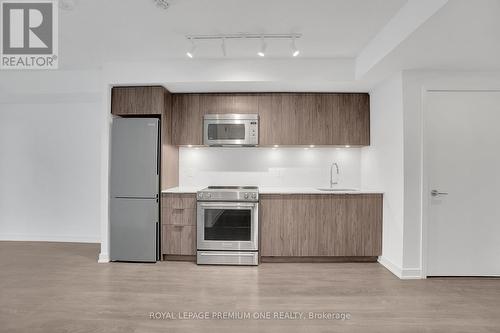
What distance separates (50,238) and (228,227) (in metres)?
3.19

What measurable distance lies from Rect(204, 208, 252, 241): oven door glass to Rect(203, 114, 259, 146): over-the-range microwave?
0.96 m

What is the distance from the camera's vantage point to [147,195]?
3666 mm

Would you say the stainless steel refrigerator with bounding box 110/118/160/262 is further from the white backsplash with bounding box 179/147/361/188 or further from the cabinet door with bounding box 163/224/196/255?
the white backsplash with bounding box 179/147/361/188

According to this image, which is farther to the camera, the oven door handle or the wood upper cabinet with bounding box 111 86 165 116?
the wood upper cabinet with bounding box 111 86 165 116

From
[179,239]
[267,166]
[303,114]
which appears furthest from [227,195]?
[303,114]

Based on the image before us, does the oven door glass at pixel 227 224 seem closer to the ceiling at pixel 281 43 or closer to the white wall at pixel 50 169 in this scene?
the ceiling at pixel 281 43

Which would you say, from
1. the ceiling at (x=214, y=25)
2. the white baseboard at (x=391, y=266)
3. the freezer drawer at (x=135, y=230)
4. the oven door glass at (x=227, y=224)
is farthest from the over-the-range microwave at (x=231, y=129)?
the white baseboard at (x=391, y=266)

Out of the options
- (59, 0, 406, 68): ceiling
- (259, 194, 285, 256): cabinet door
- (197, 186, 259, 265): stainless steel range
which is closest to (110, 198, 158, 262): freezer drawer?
(197, 186, 259, 265): stainless steel range

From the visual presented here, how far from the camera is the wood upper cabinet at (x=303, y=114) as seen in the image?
4.03 m

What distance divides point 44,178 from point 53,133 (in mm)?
757

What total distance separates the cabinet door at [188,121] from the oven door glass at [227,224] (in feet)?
3.54

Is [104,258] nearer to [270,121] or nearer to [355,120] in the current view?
[270,121]

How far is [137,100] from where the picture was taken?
374cm

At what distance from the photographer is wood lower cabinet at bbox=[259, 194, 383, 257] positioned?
366cm
